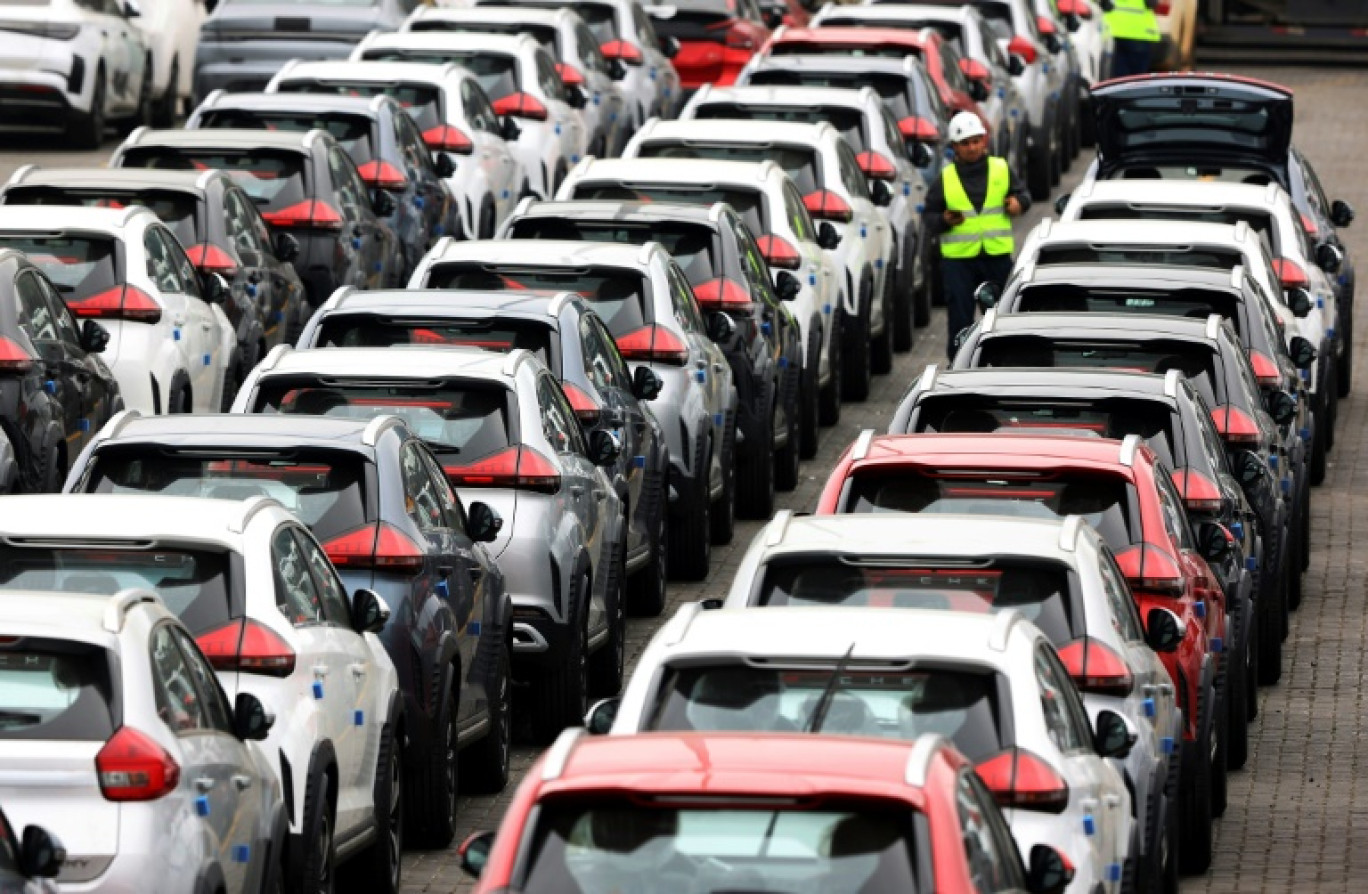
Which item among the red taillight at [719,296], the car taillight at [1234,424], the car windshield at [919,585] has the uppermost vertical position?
the car windshield at [919,585]

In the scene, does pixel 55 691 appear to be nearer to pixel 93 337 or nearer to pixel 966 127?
pixel 93 337

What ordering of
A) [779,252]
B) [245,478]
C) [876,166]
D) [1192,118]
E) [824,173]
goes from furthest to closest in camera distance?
[876,166], [1192,118], [824,173], [779,252], [245,478]

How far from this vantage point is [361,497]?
15.0 metres

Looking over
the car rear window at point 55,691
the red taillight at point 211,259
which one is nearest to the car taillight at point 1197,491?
the car rear window at point 55,691

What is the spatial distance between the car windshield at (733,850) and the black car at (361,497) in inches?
223

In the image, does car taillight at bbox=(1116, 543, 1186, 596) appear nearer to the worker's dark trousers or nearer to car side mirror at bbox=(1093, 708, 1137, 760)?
car side mirror at bbox=(1093, 708, 1137, 760)

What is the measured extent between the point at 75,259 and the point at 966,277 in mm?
6926

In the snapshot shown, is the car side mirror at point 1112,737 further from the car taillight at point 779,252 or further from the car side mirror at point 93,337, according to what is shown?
the car taillight at point 779,252

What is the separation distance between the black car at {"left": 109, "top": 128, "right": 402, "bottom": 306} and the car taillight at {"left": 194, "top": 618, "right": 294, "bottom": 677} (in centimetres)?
1175

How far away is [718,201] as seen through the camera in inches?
958

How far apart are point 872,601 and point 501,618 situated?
3446 mm

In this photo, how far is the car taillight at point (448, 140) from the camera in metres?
29.0

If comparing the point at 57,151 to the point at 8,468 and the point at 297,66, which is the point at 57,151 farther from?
the point at 8,468

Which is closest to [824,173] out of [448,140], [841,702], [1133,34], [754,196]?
[754,196]
